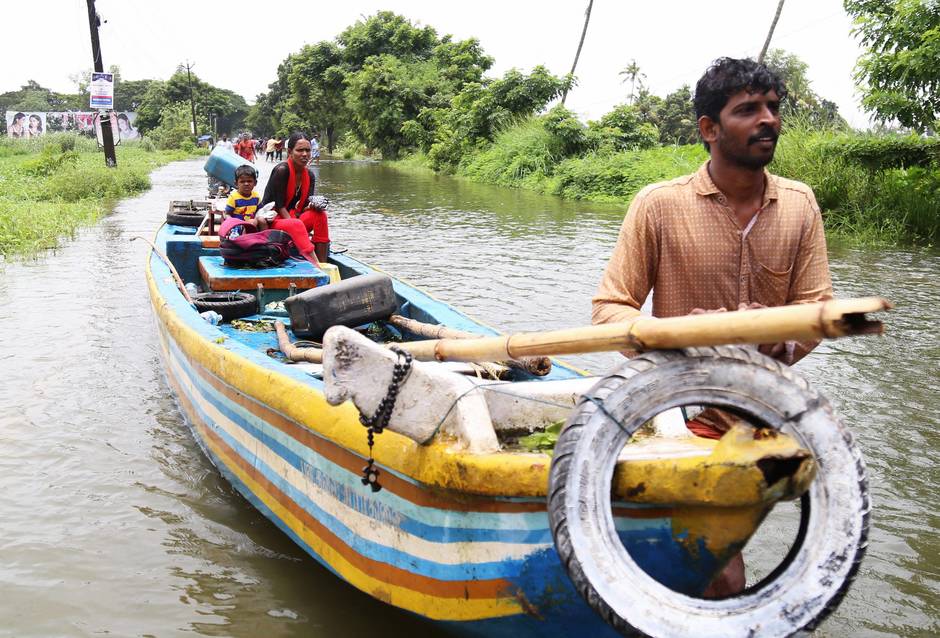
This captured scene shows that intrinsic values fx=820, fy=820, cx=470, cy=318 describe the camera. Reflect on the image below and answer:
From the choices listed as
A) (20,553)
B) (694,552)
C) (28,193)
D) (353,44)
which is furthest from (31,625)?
(353,44)

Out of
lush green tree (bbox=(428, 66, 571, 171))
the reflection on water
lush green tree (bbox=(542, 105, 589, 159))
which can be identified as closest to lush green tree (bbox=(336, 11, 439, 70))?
lush green tree (bbox=(428, 66, 571, 171))

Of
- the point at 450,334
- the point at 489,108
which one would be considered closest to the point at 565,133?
the point at 489,108

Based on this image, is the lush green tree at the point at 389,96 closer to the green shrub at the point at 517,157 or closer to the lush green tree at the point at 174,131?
the green shrub at the point at 517,157

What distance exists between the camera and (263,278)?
577 centimetres

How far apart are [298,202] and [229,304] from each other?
1.77 meters

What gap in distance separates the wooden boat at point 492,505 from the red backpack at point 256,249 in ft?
7.41

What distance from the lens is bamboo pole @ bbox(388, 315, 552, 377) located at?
12.5 ft

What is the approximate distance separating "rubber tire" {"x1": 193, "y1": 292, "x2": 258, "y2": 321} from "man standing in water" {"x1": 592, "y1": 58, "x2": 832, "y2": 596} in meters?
3.50

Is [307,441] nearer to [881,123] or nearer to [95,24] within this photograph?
[881,123]

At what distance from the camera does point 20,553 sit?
3.82 meters

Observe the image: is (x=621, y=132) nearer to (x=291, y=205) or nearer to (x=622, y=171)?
(x=622, y=171)

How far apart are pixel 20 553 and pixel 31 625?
0.66m

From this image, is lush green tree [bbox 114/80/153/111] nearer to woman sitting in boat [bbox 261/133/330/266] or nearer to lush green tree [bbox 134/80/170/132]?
lush green tree [bbox 134/80/170/132]

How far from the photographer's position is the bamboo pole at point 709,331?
163 centimetres
